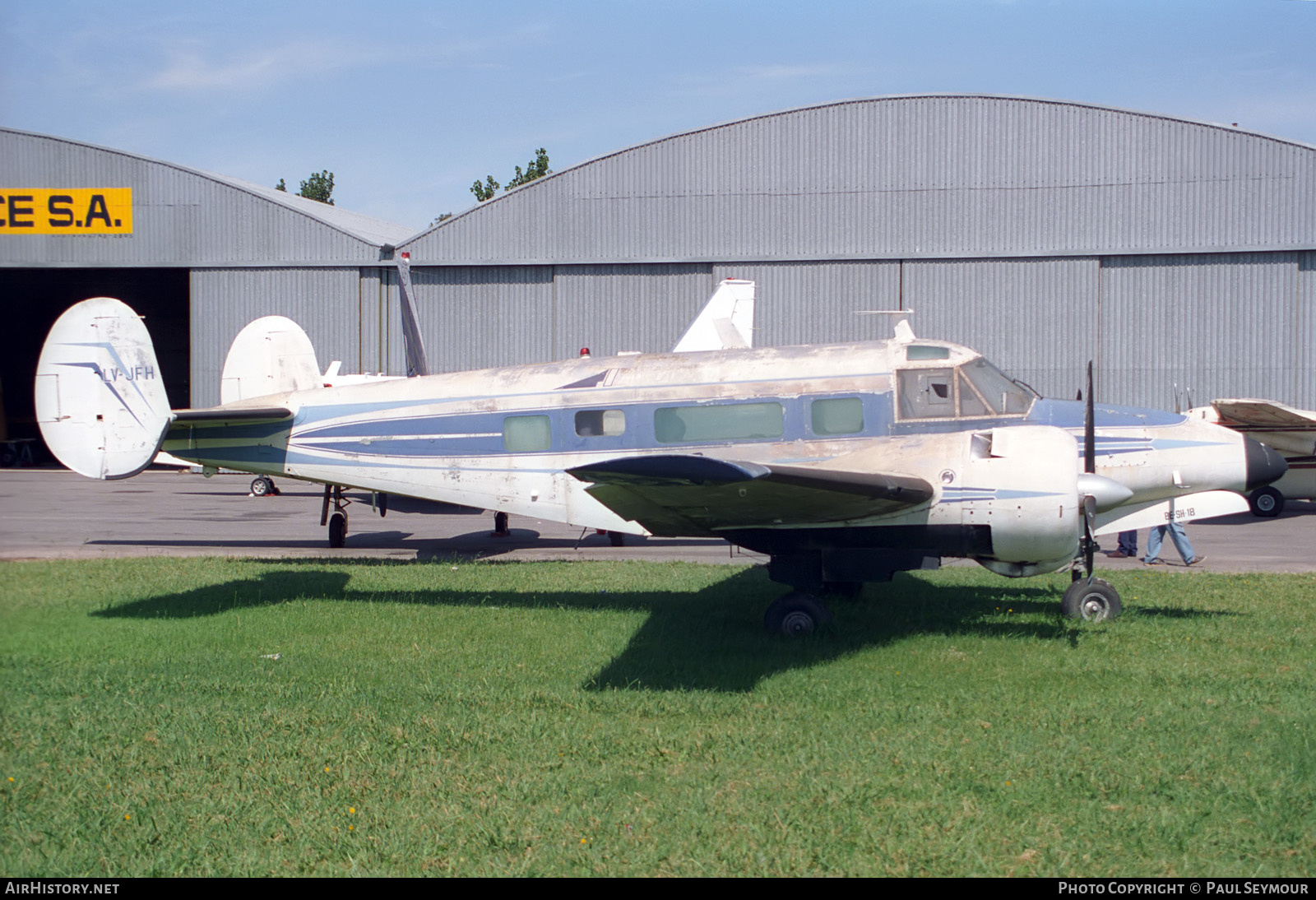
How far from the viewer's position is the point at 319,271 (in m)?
34.9

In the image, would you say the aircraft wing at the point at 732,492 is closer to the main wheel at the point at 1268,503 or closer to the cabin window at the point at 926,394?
the cabin window at the point at 926,394

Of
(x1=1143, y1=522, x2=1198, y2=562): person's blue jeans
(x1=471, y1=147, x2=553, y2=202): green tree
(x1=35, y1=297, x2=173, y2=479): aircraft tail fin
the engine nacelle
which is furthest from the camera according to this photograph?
(x1=471, y1=147, x2=553, y2=202): green tree

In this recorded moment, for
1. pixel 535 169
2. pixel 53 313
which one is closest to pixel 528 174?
pixel 535 169

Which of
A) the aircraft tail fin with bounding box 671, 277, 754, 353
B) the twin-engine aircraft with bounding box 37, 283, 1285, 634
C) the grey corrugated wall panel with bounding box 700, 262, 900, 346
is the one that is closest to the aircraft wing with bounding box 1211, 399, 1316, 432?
the grey corrugated wall panel with bounding box 700, 262, 900, 346

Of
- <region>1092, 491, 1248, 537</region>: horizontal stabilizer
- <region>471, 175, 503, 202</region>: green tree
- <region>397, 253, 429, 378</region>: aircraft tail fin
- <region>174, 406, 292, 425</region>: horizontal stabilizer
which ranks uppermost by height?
<region>471, 175, 503, 202</region>: green tree

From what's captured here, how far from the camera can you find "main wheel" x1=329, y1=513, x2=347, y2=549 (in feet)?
59.4

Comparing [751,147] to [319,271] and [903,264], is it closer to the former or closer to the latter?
[903,264]

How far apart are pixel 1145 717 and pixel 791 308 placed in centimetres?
2499

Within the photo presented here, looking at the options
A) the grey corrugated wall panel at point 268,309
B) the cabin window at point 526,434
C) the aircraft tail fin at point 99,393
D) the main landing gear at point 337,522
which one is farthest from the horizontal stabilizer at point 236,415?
the grey corrugated wall panel at point 268,309

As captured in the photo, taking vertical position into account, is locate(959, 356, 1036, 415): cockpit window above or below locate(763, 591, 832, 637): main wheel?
above

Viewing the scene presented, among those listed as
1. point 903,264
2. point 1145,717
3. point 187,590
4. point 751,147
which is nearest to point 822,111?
point 751,147

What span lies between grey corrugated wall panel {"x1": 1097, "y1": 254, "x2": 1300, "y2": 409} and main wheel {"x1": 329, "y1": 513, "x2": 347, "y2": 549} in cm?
2212

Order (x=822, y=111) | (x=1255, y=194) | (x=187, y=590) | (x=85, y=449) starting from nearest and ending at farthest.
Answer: (x=85, y=449) → (x=187, y=590) → (x=1255, y=194) → (x=822, y=111)

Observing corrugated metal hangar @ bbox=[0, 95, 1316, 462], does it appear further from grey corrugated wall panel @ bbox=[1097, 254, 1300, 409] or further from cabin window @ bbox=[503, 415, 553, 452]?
cabin window @ bbox=[503, 415, 553, 452]
